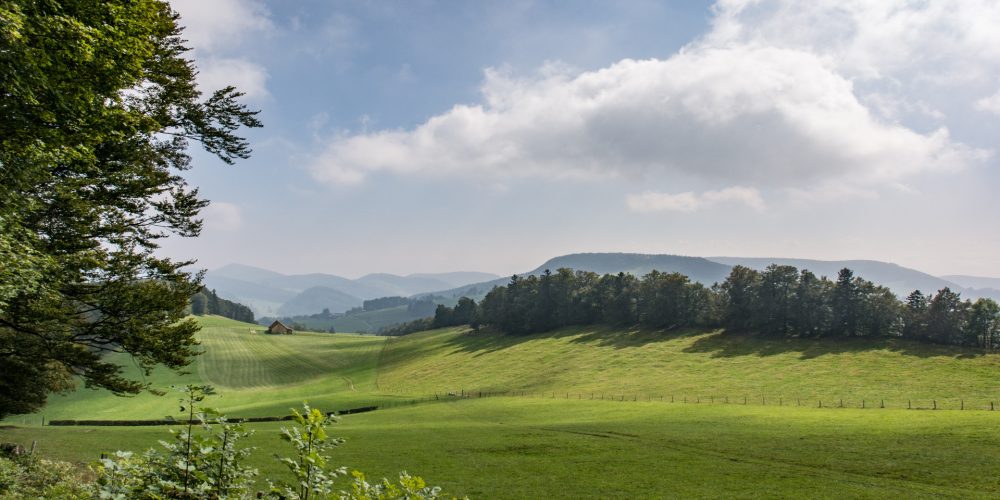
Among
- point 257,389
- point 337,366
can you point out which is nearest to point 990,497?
point 257,389

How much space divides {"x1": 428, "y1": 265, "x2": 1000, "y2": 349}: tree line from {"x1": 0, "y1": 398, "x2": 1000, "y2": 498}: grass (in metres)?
55.3

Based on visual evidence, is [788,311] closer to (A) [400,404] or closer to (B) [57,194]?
(A) [400,404]

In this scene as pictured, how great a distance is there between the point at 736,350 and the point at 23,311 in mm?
97220

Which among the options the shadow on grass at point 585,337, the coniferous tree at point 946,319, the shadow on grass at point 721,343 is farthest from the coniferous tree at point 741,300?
the coniferous tree at point 946,319

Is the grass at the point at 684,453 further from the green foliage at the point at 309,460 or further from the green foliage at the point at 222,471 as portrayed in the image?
the green foliage at the point at 309,460

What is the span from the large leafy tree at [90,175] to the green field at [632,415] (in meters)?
12.1

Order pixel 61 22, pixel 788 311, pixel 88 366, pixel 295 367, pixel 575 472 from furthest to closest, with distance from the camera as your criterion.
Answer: pixel 295 367 < pixel 788 311 < pixel 575 472 < pixel 88 366 < pixel 61 22

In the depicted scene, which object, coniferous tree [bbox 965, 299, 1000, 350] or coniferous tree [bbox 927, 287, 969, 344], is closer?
coniferous tree [bbox 965, 299, 1000, 350]

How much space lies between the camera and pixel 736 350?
→ 93000 mm

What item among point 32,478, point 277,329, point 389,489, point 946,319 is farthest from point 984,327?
point 277,329

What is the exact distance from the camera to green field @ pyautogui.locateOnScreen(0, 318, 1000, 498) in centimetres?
2644

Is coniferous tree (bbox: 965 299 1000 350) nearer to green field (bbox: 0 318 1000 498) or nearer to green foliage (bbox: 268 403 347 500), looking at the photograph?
green field (bbox: 0 318 1000 498)

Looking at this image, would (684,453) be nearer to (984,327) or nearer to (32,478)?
(32,478)

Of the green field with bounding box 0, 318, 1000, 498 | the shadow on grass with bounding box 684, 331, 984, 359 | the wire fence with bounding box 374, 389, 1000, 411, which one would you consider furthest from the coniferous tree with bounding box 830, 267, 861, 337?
the wire fence with bounding box 374, 389, 1000, 411
